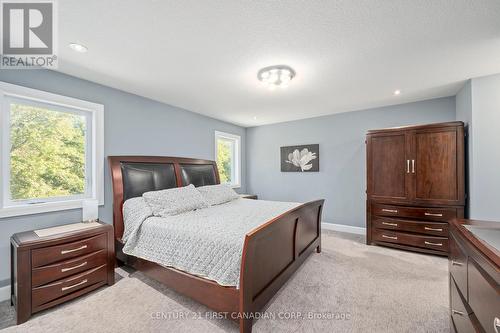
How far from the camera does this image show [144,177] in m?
2.97

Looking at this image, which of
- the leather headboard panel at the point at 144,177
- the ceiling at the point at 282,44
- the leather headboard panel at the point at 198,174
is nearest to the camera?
the ceiling at the point at 282,44

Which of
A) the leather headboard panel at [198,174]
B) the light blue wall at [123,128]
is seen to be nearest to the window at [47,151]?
the light blue wall at [123,128]

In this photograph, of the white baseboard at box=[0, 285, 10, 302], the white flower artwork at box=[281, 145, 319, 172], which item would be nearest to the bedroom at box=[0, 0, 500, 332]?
the white baseboard at box=[0, 285, 10, 302]

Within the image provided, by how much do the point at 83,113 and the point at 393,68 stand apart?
3.89m

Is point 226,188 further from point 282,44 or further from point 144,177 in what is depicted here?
point 282,44

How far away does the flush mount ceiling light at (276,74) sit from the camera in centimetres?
235

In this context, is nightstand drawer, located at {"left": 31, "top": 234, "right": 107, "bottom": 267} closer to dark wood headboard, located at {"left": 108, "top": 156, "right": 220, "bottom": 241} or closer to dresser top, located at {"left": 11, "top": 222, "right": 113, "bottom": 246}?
dresser top, located at {"left": 11, "top": 222, "right": 113, "bottom": 246}

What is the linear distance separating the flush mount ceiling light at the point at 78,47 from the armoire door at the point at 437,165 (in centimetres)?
428

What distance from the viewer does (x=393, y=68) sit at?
94.0 inches

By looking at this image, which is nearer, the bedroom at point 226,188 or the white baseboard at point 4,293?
the bedroom at point 226,188

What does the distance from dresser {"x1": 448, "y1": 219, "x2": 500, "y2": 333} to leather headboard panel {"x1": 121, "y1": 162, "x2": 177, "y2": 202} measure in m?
3.22

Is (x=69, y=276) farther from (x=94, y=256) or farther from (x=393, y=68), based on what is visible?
(x=393, y=68)

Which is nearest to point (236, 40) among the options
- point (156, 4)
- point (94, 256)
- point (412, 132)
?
point (156, 4)

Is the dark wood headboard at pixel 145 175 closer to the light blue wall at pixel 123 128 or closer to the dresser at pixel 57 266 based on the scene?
the light blue wall at pixel 123 128
